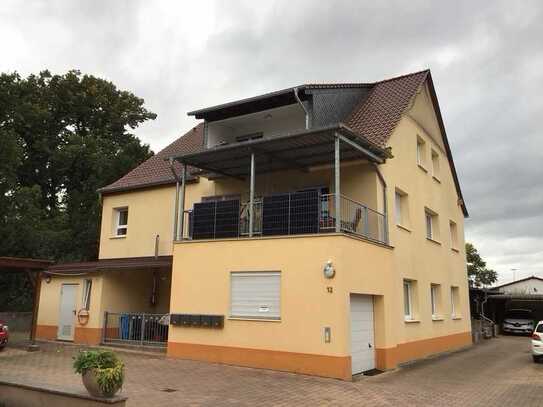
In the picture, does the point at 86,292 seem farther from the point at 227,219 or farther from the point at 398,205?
the point at 398,205

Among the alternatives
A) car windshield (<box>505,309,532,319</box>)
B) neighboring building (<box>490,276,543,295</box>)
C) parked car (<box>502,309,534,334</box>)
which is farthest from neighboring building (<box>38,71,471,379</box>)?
neighboring building (<box>490,276,543,295</box>)

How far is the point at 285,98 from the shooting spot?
51.4 feet

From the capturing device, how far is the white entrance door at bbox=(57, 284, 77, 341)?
18266mm

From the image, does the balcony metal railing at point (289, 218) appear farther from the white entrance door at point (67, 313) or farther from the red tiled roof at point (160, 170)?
the white entrance door at point (67, 313)

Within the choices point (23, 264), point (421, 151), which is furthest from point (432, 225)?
point (23, 264)

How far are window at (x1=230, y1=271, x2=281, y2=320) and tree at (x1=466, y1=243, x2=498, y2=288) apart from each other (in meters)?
49.7

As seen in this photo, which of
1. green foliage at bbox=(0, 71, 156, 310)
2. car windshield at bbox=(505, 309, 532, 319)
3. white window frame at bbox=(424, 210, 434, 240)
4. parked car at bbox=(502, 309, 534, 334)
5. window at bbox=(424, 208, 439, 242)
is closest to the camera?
white window frame at bbox=(424, 210, 434, 240)

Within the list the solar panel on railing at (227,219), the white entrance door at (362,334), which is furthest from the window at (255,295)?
the white entrance door at (362,334)

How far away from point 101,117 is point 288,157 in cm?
2498

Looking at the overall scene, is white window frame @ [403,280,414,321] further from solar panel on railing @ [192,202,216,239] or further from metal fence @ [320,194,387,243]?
solar panel on railing @ [192,202,216,239]

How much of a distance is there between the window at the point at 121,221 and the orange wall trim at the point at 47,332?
4269 millimetres

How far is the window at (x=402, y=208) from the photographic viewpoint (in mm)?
16891

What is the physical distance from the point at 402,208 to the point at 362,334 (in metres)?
5.33

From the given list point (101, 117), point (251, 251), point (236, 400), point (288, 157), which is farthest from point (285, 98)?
point (101, 117)
